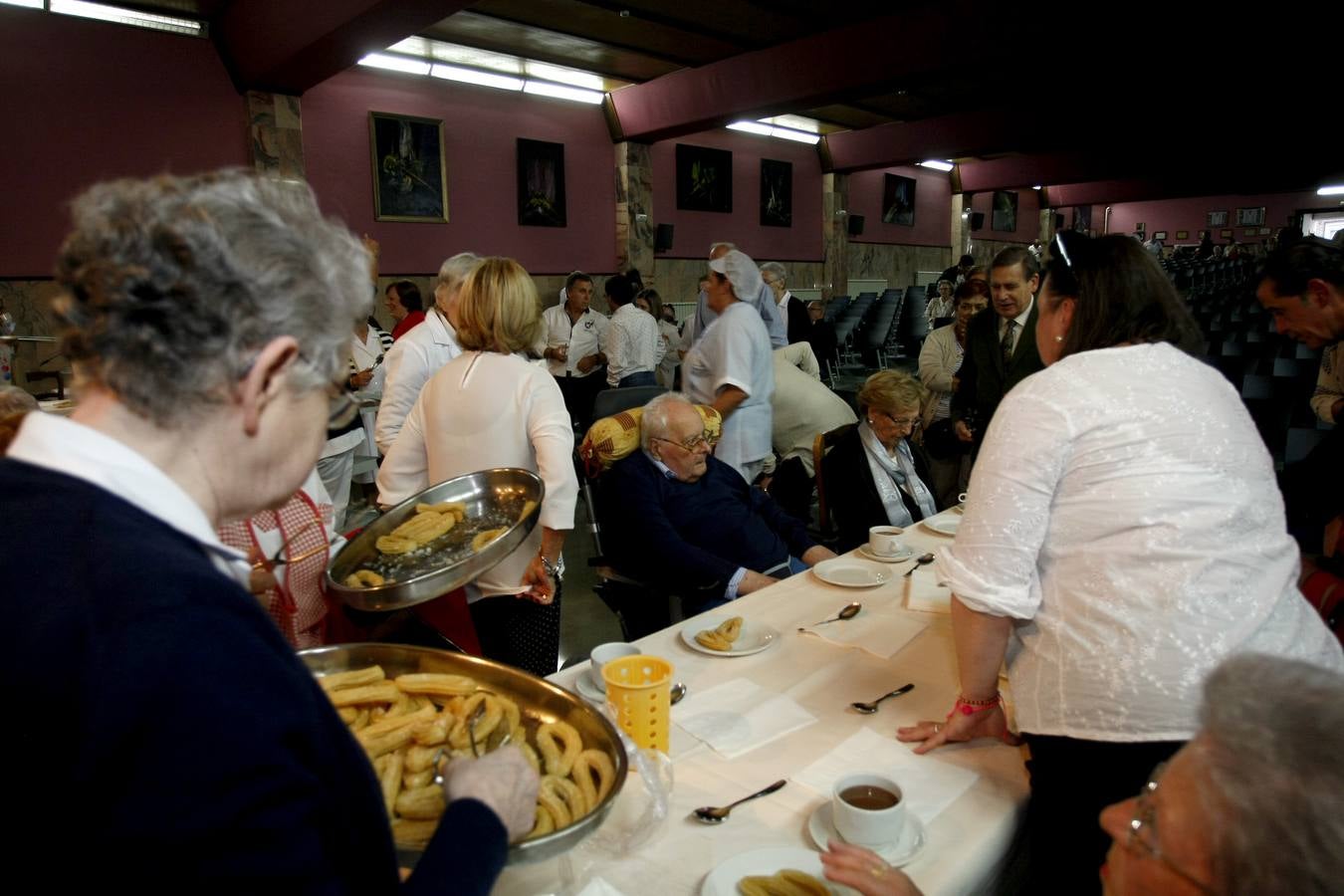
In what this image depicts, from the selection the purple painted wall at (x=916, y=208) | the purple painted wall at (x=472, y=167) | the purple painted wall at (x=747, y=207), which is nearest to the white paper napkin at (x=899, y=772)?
the purple painted wall at (x=472, y=167)

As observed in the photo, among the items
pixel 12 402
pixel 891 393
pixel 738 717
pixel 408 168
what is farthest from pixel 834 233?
pixel 738 717

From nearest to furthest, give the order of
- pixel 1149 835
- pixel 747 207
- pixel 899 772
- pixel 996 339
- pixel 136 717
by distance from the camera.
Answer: pixel 136 717, pixel 1149 835, pixel 899 772, pixel 996 339, pixel 747 207

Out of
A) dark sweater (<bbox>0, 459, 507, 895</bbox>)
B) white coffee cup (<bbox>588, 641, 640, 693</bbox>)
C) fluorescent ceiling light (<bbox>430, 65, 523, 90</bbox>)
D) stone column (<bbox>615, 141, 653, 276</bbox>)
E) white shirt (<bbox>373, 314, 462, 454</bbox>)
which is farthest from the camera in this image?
stone column (<bbox>615, 141, 653, 276</bbox>)

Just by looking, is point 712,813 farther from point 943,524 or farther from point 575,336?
point 575,336

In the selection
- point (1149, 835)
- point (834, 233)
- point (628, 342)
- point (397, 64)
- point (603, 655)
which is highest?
point (397, 64)

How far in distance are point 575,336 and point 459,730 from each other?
6.08 metres

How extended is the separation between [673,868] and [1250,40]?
29.1ft

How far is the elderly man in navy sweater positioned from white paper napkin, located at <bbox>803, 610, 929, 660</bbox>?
0.63 meters

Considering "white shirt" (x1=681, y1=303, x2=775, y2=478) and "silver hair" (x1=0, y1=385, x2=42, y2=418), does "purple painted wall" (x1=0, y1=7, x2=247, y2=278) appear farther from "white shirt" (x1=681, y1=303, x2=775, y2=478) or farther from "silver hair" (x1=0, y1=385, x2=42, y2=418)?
"white shirt" (x1=681, y1=303, x2=775, y2=478)

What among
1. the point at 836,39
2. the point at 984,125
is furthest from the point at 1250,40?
the point at 984,125

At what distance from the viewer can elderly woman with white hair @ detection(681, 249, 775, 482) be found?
145 inches

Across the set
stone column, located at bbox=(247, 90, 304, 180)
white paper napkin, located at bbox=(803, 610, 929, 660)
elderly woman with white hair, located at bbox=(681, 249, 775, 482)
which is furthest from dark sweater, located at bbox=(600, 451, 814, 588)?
stone column, located at bbox=(247, 90, 304, 180)

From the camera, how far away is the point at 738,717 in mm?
1473

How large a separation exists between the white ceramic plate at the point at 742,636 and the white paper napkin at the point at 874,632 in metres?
0.10
